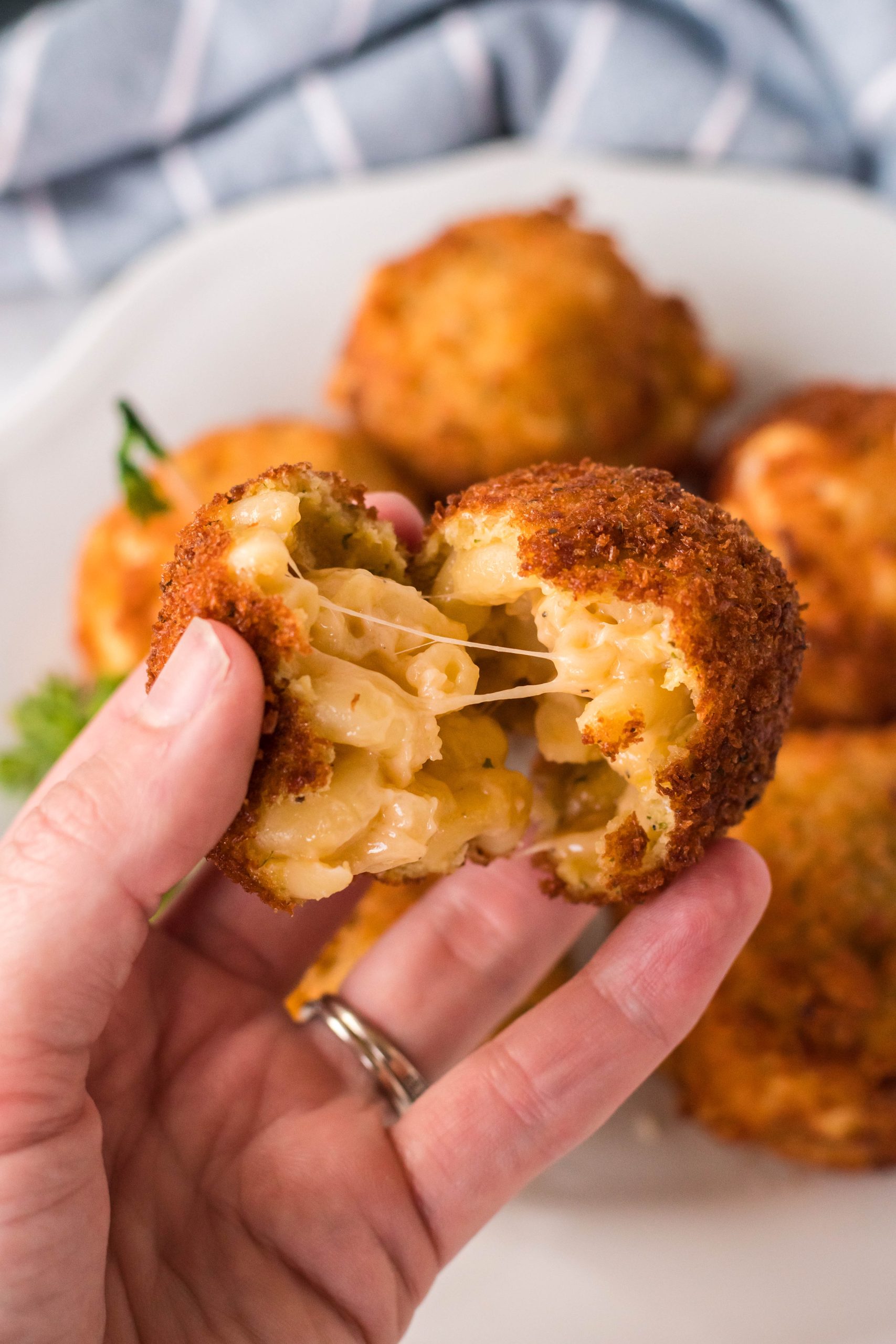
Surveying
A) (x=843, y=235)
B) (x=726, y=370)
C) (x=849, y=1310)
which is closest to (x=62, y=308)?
(x=726, y=370)

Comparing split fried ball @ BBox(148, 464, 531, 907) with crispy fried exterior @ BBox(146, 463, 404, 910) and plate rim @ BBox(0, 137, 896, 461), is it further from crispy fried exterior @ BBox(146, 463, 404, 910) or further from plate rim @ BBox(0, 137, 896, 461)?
plate rim @ BBox(0, 137, 896, 461)

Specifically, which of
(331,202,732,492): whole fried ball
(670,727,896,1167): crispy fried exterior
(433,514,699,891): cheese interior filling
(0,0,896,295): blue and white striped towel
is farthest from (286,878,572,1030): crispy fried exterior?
(0,0,896,295): blue and white striped towel

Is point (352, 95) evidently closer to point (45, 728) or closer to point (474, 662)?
point (45, 728)

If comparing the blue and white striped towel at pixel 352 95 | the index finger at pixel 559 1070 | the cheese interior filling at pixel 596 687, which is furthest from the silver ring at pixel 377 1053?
the blue and white striped towel at pixel 352 95

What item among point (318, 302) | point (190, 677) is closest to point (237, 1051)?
point (190, 677)

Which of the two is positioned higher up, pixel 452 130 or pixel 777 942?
pixel 452 130

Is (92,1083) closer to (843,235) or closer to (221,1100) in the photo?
(221,1100)
